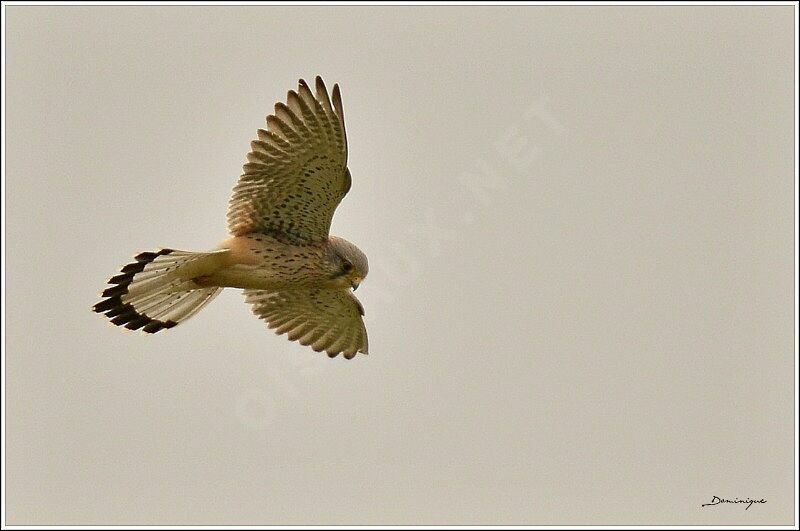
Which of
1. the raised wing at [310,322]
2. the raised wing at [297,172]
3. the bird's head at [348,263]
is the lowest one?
the raised wing at [310,322]

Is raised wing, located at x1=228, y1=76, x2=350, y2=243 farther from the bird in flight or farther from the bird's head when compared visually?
the bird's head

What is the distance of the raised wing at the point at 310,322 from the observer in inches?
421

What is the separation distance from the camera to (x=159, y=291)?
969cm

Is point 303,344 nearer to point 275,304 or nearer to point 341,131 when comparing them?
point 275,304

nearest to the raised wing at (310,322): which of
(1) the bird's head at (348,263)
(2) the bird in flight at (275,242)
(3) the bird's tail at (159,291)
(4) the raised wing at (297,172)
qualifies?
(2) the bird in flight at (275,242)

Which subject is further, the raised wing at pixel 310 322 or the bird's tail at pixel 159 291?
the raised wing at pixel 310 322

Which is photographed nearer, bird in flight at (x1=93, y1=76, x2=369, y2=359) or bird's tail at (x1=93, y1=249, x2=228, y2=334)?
bird in flight at (x1=93, y1=76, x2=369, y2=359)

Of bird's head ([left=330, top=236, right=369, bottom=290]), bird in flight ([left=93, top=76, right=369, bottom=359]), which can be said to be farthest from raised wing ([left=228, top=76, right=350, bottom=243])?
bird's head ([left=330, top=236, right=369, bottom=290])

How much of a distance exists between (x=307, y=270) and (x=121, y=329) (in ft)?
5.49

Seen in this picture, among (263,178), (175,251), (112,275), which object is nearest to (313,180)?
(263,178)

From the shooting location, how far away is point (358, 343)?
10.8 meters

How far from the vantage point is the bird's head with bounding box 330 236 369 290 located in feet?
31.7

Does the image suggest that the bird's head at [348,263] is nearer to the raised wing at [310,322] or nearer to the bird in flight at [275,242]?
the bird in flight at [275,242]

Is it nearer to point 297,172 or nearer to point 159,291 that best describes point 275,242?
point 297,172
